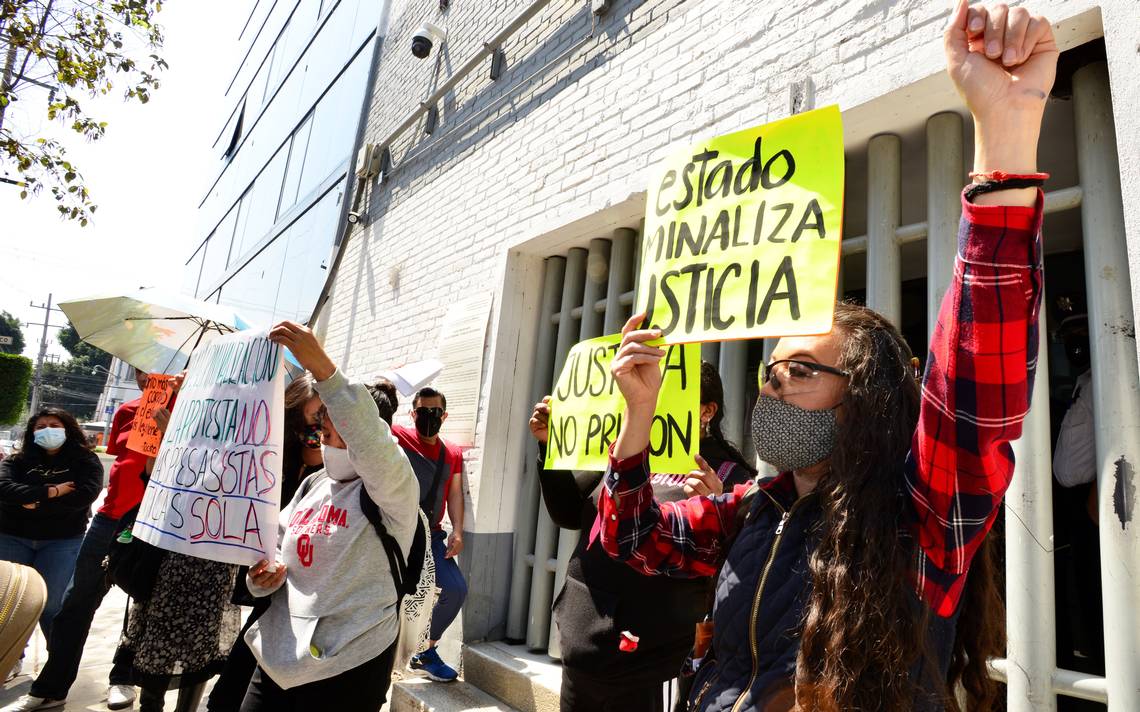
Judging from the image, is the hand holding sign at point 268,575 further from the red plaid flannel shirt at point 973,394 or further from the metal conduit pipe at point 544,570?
the red plaid flannel shirt at point 973,394

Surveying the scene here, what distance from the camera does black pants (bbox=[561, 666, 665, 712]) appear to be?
2115mm

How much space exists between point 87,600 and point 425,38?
513 centimetres

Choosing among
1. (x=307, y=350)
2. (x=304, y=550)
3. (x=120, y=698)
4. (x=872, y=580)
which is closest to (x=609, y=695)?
(x=304, y=550)

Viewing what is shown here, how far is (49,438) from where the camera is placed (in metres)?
4.19

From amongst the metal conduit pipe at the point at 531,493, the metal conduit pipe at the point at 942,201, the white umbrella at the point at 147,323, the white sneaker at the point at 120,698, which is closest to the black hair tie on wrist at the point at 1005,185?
the metal conduit pipe at the point at 942,201

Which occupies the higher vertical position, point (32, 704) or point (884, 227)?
point (884, 227)

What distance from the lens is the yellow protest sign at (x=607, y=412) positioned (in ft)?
6.69

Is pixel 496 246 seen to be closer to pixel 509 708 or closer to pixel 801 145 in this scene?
pixel 509 708

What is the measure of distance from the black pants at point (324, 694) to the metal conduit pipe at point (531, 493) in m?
1.89

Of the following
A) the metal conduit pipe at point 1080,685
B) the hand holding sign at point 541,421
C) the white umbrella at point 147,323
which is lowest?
the metal conduit pipe at point 1080,685

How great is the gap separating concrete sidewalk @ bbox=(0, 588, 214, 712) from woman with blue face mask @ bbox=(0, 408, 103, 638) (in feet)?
1.17

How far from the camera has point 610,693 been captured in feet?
6.94

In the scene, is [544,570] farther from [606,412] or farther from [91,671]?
[91,671]

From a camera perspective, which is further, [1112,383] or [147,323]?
[147,323]
